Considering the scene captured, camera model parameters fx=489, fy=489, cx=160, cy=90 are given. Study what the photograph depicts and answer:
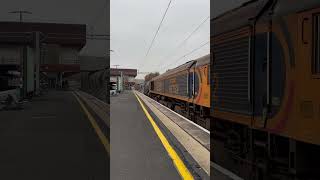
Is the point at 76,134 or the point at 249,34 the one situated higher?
the point at 249,34

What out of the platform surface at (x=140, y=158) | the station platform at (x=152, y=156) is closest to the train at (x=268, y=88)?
the station platform at (x=152, y=156)

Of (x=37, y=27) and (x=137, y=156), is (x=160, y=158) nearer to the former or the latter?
(x=137, y=156)

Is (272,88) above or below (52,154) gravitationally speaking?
above

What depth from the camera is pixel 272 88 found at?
6676mm

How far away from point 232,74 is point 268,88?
2126mm

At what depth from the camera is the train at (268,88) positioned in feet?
18.9

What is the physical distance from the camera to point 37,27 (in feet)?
355

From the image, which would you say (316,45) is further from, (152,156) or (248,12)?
(152,156)

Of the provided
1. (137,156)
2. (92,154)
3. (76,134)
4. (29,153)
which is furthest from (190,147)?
(76,134)

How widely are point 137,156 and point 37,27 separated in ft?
333

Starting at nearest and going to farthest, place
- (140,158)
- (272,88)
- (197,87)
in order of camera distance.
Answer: (272,88), (140,158), (197,87)

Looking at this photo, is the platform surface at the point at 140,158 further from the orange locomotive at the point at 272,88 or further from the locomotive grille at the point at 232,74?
the locomotive grille at the point at 232,74

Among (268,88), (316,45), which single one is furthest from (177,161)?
(316,45)

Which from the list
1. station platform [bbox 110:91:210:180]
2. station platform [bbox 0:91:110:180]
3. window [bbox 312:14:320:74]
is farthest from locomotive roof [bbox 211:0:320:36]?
station platform [bbox 0:91:110:180]
